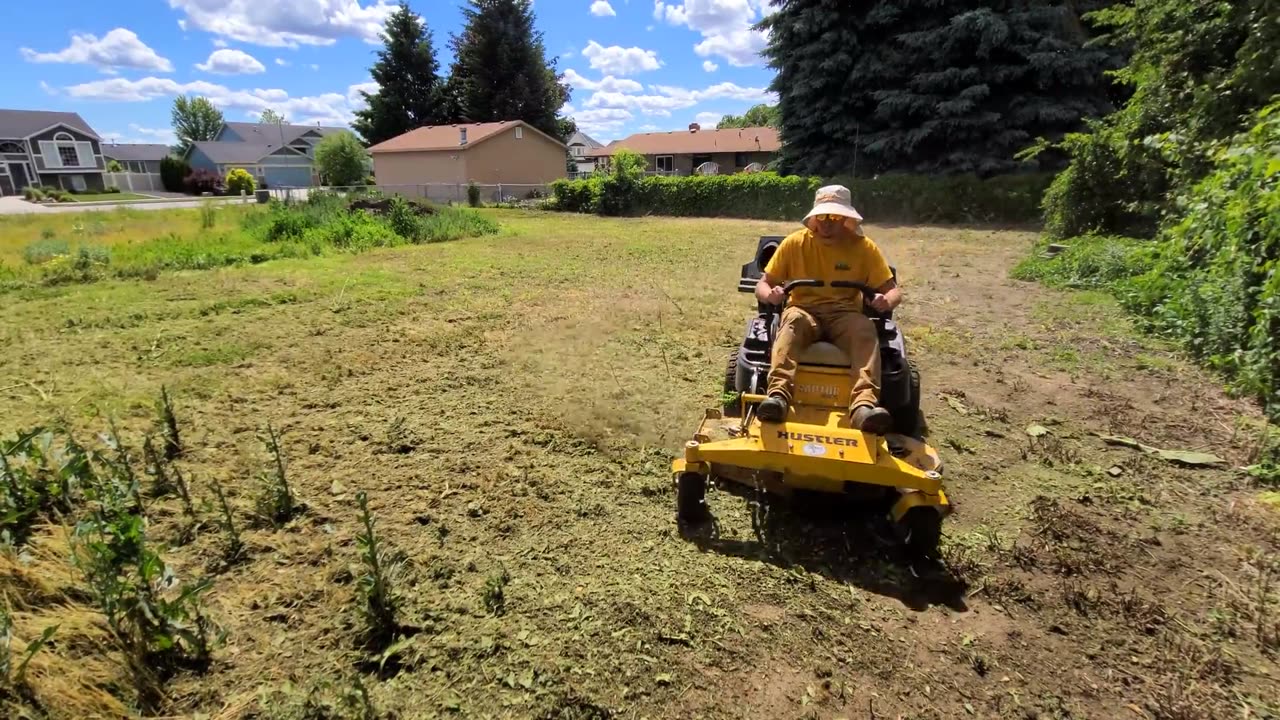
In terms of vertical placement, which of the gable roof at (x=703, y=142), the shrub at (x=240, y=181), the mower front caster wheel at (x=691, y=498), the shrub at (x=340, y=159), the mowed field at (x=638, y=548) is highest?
the gable roof at (x=703, y=142)

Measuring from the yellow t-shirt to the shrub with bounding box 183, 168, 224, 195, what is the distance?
60518 millimetres

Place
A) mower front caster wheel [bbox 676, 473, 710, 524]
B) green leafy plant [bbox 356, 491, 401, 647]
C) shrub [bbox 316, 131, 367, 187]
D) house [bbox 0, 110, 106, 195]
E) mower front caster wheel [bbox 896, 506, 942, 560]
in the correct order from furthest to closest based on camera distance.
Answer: house [bbox 0, 110, 106, 195] < shrub [bbox 316, 131, 367, 187] < mower front caster wheel [bbox 676, 473, 710, 524] < mower front caster wheel [bbox 896, 506, 942, 560] < green leafy plant [bbox 356, 491, 401, 647]

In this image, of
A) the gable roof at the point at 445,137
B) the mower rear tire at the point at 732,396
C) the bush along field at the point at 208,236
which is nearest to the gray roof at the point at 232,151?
the gable roof at the point at 445,137

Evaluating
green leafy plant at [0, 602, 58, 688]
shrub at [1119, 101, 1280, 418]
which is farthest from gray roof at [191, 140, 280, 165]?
shrub at [1119, 101, 1280, 418]

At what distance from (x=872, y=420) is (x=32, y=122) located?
251 ft

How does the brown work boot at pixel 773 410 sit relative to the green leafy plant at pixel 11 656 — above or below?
above

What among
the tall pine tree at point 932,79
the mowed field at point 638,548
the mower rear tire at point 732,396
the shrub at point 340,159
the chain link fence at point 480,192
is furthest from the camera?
the shrub at point 340,159

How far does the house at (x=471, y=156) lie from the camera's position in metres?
36.7

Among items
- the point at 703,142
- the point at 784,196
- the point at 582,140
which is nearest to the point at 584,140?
the point at 582,140

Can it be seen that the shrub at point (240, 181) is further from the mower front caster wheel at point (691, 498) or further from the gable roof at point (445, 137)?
the mower front caster wheel at point (691, 498)

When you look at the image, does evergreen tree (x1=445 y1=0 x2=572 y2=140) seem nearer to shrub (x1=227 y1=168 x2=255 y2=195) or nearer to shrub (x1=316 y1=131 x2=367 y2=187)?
shrub (x1=316 y1=131 x2=367 y2=187)

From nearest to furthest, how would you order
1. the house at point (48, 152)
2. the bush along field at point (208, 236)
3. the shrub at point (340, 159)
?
the bush along field at point (208, 236)
the shrub at point (340, 159)
the house at point (48, 152)

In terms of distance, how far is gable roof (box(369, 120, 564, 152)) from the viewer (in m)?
36.8

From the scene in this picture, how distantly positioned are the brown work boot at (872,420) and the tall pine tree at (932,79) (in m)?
21.2
